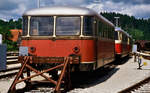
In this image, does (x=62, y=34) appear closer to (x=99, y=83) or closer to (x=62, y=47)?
(x=62, y=47)

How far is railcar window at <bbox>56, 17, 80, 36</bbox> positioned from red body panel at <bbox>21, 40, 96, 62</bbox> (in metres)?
0.31

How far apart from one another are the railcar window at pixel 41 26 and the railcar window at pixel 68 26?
0.89ft

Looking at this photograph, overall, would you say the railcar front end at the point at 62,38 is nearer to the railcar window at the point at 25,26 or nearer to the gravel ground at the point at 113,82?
the railcar window at the point at 25,26

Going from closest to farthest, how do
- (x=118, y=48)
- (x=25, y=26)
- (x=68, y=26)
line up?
1. (x=68, y=26)
2. (x=25, y=26)
3. (x=118, y=48)

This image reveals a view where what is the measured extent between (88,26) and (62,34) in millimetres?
928

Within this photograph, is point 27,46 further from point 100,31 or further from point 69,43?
point 100,31

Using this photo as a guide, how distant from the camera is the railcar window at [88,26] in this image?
10430 mm

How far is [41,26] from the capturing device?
34.9 feet

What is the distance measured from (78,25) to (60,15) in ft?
2.35

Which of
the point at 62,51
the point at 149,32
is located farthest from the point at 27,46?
the point at 149,32

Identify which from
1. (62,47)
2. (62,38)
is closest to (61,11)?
(62,38)

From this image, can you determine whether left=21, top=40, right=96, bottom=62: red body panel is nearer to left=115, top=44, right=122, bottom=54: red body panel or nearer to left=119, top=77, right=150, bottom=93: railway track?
left=119, top=77, right=150, bottom=93: railway track

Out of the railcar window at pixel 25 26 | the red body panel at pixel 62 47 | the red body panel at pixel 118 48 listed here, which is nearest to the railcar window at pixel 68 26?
the red body panel at pixel 62 47

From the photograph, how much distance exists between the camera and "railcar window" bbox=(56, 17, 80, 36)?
10430mm
